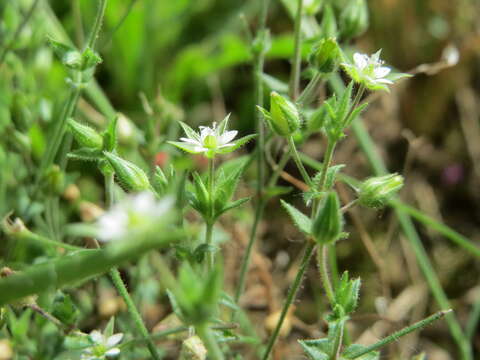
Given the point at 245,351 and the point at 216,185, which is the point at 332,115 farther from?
the point at 245,351

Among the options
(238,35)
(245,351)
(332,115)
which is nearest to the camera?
(332,115)

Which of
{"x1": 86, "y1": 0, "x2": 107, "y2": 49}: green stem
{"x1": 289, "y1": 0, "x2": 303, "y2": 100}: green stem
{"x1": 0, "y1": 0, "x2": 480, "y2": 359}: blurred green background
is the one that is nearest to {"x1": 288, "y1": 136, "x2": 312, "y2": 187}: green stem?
{"x1": 289, "y1": 0, "x2": 303, "y2": 100}: green stem

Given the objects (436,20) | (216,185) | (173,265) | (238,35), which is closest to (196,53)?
→ (238,35)

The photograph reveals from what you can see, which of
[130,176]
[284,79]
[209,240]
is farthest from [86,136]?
[284,79]

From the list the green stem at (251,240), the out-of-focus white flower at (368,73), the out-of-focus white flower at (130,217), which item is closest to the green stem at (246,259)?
the green stem at (251,240)

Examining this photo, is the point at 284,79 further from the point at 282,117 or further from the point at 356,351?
the point at 356,351

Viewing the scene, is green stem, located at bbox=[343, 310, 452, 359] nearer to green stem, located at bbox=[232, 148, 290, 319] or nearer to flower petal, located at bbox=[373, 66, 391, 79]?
green stem, located at bbox=[232, 148, 290, 319]

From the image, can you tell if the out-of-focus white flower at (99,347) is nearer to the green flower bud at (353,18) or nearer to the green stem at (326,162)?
the green stem at (326,162)
